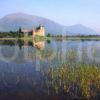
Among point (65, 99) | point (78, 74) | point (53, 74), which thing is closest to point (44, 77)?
point (53, 74)

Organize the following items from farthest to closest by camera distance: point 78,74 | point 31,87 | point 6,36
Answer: point 6,36 → point 78,74 → point 31,87

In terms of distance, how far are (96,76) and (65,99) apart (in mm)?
3635

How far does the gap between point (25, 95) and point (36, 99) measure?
0.89 metres

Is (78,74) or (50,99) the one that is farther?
(78,74)

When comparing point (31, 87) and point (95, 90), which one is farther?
point (31, 87)

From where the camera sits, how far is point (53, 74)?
19672 millimetres

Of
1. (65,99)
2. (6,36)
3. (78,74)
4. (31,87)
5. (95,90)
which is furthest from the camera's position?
(6,36)

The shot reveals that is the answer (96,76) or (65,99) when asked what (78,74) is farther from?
(65,99)

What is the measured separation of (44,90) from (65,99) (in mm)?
2050

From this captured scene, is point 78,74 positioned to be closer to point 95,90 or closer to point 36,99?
point 95,90

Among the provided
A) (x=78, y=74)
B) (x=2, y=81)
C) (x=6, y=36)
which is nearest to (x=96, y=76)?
(x=78, y=74)

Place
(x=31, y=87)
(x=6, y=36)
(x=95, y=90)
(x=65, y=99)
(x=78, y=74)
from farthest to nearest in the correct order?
1. (x=6, y=36)
2. (x=78, y=74)
3. (x=31, y=87)
4. (x=95, y=90)
5. (x=65, y=99)

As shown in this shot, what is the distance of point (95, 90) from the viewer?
16.1m

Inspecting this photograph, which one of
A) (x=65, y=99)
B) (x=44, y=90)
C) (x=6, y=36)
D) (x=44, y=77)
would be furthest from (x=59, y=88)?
(x=6, y=36)
